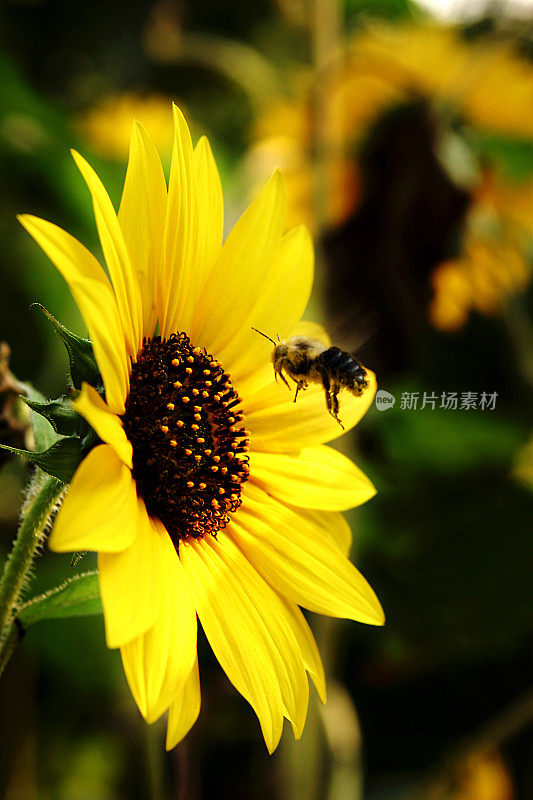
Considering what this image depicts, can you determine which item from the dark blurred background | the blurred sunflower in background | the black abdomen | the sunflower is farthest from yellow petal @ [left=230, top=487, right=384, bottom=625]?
the blurred sunflower in background

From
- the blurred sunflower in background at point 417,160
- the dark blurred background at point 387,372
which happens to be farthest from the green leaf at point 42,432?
the blurred sunflower in background at point 417,160

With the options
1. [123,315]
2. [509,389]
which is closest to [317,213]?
[509,389]

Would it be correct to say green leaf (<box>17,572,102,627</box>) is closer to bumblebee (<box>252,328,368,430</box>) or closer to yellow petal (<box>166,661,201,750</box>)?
yellow petal (<box>166,661,201,750</box>)

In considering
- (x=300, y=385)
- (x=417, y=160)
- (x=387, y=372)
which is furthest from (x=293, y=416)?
(x=417, y=160)

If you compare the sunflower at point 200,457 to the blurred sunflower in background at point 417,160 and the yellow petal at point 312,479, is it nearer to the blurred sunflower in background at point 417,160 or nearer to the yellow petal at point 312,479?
the yellow petal at point 312,479

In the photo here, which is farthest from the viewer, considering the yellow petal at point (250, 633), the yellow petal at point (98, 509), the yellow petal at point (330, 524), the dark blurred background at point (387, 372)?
the dark blurred background at point (387, 372)

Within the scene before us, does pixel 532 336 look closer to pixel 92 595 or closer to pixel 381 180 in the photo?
pixel 381 180

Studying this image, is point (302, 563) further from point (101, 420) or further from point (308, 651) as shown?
point (101, 420)
